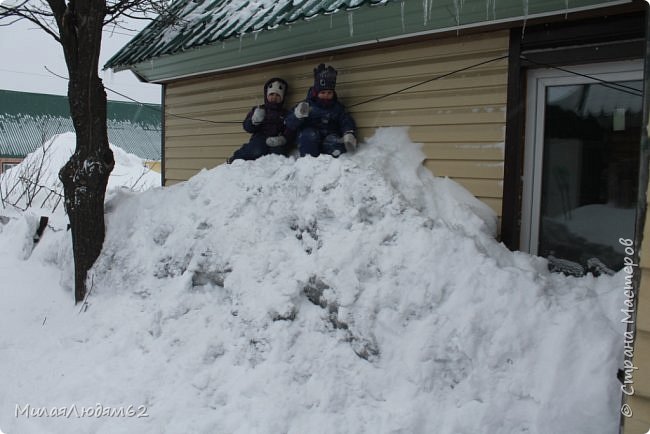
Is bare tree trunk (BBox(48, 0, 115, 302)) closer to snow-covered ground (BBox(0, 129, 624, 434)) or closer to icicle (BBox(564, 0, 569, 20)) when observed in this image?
snow-covered ground (BBox(0, 129, 624, 434))

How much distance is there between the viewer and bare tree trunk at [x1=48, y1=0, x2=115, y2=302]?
A: 5.77 metres

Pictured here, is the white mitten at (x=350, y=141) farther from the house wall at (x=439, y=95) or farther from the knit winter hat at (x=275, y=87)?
the knit winter hat at (x=275, y=87)

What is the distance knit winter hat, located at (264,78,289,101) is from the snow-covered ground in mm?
1206

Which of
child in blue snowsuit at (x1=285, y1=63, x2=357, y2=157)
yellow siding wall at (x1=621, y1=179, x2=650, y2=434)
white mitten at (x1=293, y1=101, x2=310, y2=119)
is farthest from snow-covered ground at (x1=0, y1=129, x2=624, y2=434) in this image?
yellow siding wall at (x1=621, y1=179, x2=650, y2=434)

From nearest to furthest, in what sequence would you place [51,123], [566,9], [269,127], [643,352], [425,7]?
[643,352] < [566,9] < [425,7] < [269,127] < [51,123]

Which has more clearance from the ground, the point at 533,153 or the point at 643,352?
the point at 533,153

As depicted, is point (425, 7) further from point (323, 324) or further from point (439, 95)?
point (323, 324)

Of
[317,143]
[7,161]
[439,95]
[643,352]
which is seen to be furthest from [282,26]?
[7,161]

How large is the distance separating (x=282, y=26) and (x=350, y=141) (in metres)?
1.28

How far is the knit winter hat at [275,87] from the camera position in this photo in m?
6.48

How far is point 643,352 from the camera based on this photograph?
229cm

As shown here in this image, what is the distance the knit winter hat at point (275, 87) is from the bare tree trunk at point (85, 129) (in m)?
1.88

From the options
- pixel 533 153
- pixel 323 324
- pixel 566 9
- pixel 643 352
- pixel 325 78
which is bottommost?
pixel 323 324

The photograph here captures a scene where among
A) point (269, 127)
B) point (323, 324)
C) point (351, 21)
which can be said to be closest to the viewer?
point (323, 324)
